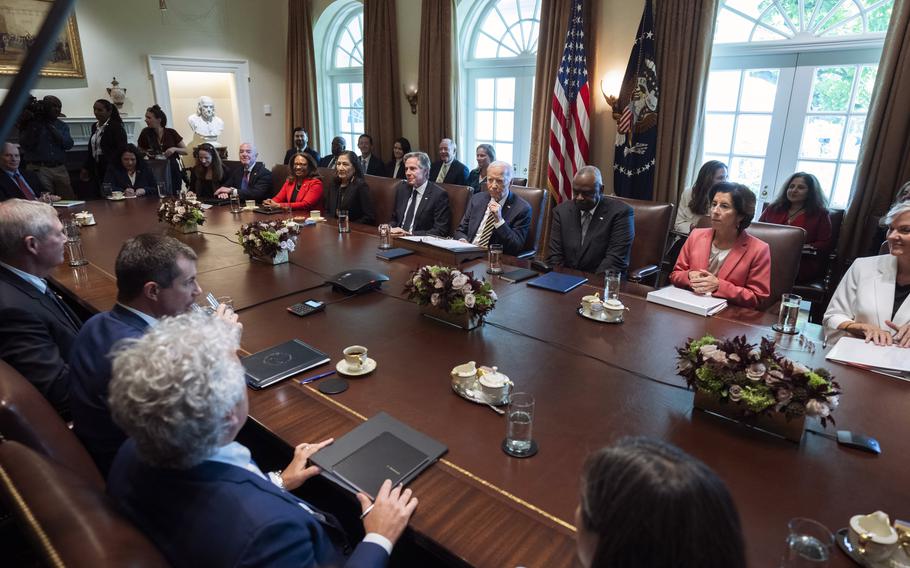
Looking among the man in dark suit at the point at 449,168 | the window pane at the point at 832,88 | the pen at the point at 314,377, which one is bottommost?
the pen at the point at 314,377

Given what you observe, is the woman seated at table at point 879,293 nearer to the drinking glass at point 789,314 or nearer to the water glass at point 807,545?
the drinking glass at point 789,314

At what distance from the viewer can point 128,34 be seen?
654 cm

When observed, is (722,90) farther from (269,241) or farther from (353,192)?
(269,241)

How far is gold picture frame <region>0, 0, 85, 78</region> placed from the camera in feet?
18.6

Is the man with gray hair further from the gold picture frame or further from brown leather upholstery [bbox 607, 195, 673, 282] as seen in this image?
the gold picture frame

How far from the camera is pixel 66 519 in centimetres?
81

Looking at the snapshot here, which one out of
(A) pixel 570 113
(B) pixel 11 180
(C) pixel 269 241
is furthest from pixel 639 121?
(B) pixel 11 180

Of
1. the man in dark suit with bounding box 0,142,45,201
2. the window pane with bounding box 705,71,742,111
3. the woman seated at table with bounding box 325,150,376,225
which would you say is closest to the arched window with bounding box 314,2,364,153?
the woman seated at table with bounding box 325,150,376,225

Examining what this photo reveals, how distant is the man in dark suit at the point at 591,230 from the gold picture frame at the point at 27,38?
5.79 metres

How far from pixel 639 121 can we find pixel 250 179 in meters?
3.68

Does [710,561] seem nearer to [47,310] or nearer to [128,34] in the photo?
[47,310]

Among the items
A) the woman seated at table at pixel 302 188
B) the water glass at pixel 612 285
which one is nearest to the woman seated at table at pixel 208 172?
the woman seated at table at pixel 302 188

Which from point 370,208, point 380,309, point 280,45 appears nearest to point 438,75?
point 370,208

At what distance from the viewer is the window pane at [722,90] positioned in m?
4.33
